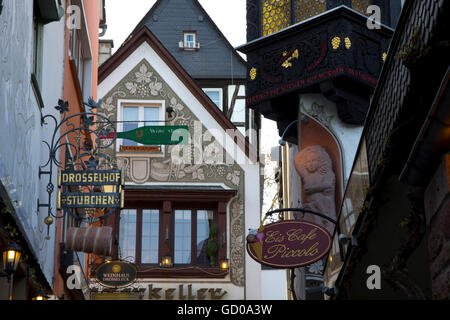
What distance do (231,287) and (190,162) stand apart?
3.59m

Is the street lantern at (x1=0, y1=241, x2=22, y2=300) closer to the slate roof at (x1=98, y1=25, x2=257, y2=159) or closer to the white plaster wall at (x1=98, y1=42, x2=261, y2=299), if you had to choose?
the white plaster wall at (x1=98, y1=42, x2=261, y2=299)

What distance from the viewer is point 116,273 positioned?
19859 mm

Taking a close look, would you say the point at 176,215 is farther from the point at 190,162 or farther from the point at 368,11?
the point at 368,11

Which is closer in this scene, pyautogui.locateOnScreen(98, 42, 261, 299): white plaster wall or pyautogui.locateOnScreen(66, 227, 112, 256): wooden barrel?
pyautogui.locateOnScreen(66, 227, 112, 256): wooden barrel

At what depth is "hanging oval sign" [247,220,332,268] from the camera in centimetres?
1364

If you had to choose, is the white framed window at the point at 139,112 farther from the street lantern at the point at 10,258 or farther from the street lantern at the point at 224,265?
the street lantern at the point at 10,258

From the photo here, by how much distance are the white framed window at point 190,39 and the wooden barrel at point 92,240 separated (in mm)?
16686

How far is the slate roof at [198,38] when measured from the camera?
27.6 meters

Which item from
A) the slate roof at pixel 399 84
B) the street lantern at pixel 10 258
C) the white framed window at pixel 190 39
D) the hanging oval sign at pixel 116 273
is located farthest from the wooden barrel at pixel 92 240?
the white framed window at pixel 190 39

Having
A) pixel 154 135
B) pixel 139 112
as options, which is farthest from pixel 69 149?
pixel 139 112

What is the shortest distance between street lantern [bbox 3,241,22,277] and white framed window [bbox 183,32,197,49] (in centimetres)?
2023

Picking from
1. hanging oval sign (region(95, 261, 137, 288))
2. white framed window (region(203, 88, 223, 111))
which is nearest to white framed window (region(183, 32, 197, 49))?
white framed window (region(203, 88, 223, 111))

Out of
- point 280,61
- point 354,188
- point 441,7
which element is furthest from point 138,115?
point 441,7

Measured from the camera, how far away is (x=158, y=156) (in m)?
24.4
